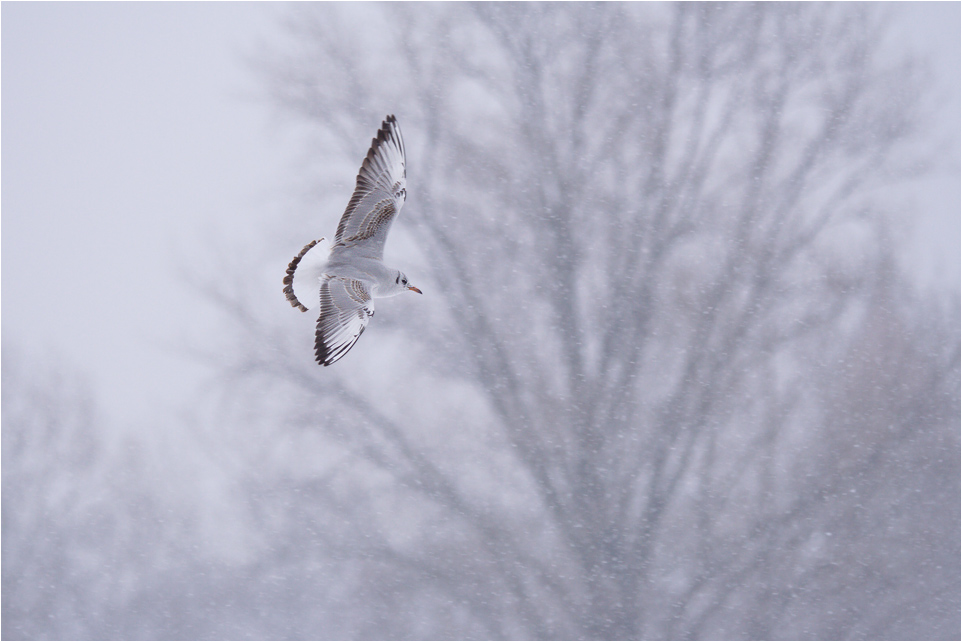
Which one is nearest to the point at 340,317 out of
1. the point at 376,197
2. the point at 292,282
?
the point at 292,282

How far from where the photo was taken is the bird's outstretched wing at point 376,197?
189cm

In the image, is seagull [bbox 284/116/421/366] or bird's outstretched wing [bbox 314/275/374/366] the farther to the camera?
bird's outstretched wing [bbox 314/275/374/366]

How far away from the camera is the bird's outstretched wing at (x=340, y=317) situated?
1941mm

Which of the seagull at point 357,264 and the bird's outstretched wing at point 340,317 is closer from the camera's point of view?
the seagull at point 357,264

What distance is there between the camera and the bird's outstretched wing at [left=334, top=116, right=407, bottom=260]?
1.89m

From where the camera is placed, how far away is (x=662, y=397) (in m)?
3.80

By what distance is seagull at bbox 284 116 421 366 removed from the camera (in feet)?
6.00

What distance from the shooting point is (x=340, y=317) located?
6.55ft

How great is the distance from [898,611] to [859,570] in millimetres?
206

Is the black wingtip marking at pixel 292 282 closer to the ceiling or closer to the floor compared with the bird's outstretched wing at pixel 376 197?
closer to the floor

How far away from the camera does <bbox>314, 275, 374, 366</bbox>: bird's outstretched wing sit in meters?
1.94

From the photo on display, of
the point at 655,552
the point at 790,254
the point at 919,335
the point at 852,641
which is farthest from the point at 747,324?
the point at 852,641

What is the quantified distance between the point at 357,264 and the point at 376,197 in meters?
0.18

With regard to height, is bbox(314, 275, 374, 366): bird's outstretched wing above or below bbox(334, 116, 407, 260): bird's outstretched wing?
below
